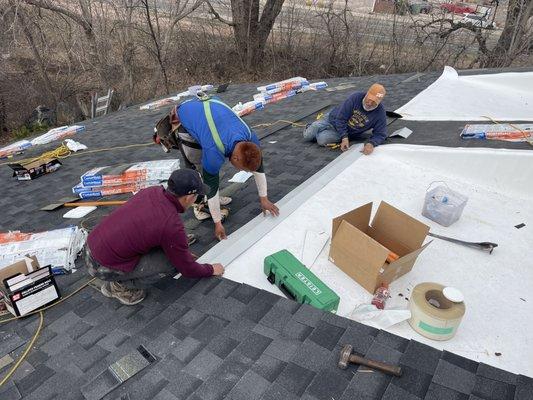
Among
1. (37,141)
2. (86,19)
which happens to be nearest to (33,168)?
(37,141)

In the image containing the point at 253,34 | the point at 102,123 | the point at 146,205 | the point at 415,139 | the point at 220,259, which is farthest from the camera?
the point at 253,34

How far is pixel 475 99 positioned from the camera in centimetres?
609

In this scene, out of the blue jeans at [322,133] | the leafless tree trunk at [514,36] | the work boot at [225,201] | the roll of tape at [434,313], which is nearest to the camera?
the roll of tape at [434,313]

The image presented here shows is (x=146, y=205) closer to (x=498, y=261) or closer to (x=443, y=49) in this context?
A: (x=498, y=261)

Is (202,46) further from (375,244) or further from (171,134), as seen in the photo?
(375,244)

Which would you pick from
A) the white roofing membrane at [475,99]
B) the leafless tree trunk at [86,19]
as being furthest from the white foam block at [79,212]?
the leafless tree trunk at [86,19]

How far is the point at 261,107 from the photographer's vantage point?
7.00 m

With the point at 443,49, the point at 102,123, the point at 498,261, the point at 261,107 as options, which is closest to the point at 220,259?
the point at 498,261

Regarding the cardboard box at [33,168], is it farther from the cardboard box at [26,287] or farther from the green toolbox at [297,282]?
the green toolbox at [297,282]

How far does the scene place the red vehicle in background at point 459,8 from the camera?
41.6ft

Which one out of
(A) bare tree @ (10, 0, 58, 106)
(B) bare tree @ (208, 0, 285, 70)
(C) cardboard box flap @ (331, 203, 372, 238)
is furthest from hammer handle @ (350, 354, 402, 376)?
(B) bare tree @ (208, 0, 285, 70)

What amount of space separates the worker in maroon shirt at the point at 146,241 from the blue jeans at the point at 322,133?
8.56ft

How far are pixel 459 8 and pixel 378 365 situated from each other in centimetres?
1571

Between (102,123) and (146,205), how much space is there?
6183 mm
